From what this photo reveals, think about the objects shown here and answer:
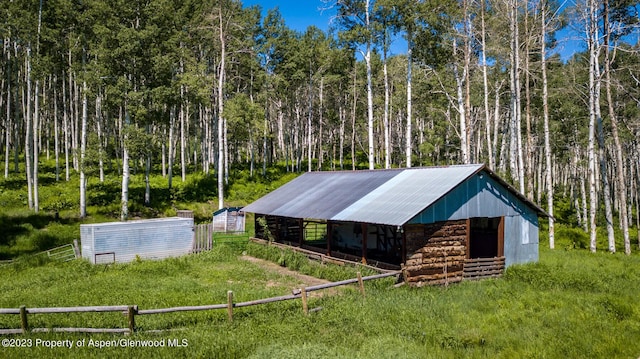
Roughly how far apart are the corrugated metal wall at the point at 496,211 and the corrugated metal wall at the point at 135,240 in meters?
13.3

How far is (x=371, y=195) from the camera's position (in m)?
20.7

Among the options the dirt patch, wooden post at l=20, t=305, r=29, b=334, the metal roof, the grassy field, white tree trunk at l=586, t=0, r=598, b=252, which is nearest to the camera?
the grassy field

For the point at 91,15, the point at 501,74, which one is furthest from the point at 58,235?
the point at 501,74

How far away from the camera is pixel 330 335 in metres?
11.2

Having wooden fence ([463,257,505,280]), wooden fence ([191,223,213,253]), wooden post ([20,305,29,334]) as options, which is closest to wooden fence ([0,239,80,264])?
wooden fence ([191,223,213,253])

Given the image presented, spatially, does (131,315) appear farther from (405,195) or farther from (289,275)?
(405,195)

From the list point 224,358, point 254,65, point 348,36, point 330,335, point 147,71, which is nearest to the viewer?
point 224,358

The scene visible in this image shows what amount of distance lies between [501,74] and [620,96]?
9.78 metres

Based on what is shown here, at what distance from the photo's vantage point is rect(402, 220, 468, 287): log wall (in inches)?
669

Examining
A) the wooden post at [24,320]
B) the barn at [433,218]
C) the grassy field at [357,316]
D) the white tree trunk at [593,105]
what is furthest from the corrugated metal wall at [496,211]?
the wooden post at [24,320]

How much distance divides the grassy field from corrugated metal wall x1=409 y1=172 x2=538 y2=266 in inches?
38.5

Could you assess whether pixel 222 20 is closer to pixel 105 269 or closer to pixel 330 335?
pixel 105 269

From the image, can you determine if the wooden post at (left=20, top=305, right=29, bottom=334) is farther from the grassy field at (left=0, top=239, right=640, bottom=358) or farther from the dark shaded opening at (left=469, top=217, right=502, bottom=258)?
the dark shaded opening at (left=469, top=217, right=502, bottom=258)

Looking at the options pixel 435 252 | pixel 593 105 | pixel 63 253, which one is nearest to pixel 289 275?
pixel 435 252
